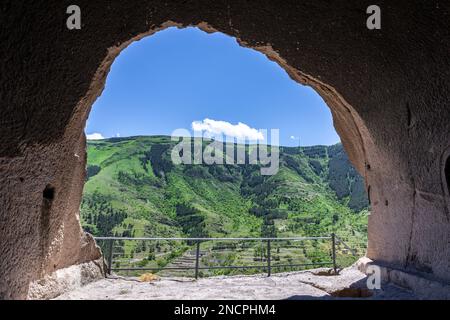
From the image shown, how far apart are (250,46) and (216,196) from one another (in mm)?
47516

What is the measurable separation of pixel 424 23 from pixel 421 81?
66cm

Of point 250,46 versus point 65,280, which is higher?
point 250,46

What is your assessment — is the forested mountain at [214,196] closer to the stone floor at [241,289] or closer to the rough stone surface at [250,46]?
the stone floor at [241,289]

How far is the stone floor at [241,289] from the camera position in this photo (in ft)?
15.6

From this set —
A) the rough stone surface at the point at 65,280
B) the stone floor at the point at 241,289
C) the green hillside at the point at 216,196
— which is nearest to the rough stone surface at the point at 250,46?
the rough stone surface at the point at 65,280

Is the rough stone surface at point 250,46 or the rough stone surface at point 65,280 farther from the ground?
the rough stone surface at point 250,46

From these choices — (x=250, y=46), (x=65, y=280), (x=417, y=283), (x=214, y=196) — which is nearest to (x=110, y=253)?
(x=65, y=280)

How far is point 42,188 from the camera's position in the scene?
3902 mm

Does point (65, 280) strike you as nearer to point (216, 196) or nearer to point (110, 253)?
point (110, 253)

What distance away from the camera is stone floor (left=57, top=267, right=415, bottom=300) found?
4762 mm

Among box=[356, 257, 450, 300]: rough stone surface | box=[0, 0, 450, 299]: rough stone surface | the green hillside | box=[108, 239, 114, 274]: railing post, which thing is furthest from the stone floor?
the green hillside

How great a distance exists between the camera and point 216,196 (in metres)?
51.7

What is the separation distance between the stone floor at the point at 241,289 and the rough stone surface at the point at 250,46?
0.57 meters
